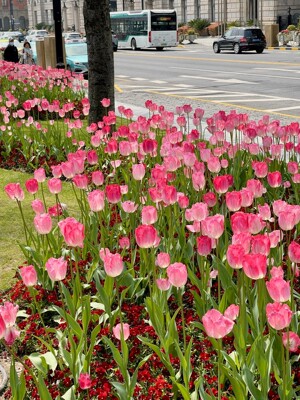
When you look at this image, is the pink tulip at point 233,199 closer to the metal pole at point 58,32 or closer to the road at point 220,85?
the road at point 220,85

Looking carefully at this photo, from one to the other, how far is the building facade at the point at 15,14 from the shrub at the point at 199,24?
269ft

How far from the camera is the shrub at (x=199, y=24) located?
220ft

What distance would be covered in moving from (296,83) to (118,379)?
62.7 ft

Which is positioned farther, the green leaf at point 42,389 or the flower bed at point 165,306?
the flower bed at point 165,306

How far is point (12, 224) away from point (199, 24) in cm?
6319

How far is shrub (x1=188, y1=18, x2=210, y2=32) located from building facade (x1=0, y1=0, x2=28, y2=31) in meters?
82.1

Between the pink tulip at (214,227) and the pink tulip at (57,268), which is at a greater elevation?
the pink tulip at (214,227)

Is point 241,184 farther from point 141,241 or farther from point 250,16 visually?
point 250,16

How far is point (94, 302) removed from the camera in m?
4.03

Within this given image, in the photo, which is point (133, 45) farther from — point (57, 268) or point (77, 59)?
point (57, 268)

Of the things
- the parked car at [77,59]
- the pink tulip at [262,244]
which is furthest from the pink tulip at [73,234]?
the parked car at [77,59]

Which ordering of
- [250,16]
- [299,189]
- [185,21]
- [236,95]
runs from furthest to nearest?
1. [185,21]
2. [250,16]
3. [236,95]
4. [299,189]

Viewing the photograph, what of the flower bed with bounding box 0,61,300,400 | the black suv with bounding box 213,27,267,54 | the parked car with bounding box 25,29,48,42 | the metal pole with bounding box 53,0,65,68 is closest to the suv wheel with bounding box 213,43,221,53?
the black suv with bounding box 213,27,267,54

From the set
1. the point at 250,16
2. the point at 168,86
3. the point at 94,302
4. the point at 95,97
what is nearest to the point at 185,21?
the point at 250,16
